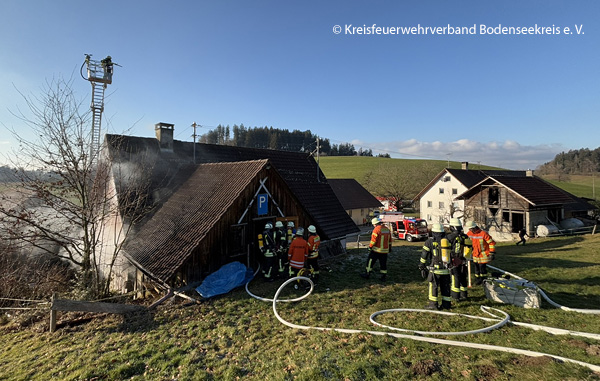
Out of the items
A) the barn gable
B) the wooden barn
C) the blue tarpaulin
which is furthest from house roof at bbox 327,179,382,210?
the blue tarpaulin

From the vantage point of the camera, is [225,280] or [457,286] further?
[225,280]

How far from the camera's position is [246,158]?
18328mm

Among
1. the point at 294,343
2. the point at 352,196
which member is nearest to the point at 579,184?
the point at 352,196

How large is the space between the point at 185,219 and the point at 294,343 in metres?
6.57

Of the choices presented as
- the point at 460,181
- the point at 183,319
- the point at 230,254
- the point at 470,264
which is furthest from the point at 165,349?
the point at 460,181

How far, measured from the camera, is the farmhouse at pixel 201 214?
924 cm

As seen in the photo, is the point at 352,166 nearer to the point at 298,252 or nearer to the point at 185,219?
the point at 185,219

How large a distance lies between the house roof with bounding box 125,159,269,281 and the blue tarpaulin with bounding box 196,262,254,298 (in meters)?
1.04

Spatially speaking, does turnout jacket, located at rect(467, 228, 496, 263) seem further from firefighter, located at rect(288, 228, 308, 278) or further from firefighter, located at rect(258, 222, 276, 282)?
firefighter, located at rect(258, 222, 276, 282)

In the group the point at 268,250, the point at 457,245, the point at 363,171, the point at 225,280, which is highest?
the point at 363,171

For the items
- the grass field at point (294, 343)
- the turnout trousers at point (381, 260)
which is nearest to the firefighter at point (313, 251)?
the grass field at point (294, 343)

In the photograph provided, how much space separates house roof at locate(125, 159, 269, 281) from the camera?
8875mm

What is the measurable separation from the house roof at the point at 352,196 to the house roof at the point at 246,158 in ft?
73.2

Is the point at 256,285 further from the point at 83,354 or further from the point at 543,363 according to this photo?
the point at 543,363
